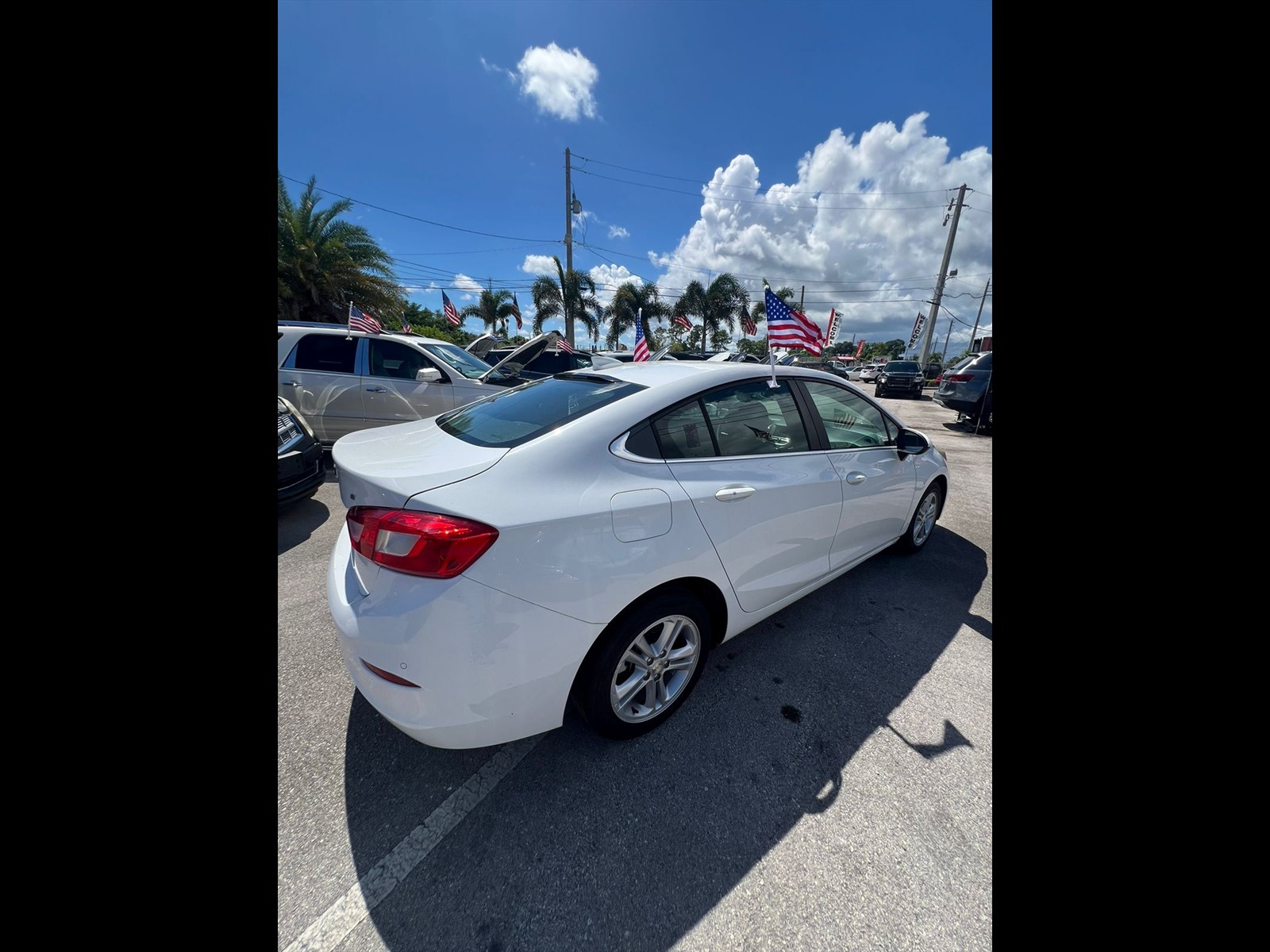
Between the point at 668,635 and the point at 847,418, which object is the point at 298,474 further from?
the point at 847,418

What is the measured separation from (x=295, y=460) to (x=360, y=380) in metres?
2.05

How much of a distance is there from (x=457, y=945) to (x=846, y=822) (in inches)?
49.9

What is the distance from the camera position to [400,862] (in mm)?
1312

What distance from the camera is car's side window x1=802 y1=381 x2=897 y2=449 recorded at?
2.56 metres

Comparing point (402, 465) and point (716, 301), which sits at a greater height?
point (716, 301)

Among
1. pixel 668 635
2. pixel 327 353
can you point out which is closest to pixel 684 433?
pixel 668 635

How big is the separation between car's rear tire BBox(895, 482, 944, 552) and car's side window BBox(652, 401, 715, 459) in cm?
230

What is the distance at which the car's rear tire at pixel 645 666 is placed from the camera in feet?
5.24

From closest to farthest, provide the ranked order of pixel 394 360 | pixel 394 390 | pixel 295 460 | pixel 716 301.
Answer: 1. pixel 295 460
2. pixel 394 390
3. pixel 394 360
4. pixel 716 301

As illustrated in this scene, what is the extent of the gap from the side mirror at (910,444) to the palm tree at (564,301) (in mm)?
22777
